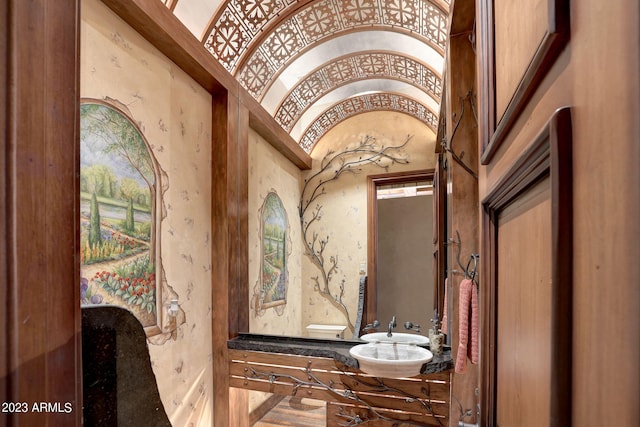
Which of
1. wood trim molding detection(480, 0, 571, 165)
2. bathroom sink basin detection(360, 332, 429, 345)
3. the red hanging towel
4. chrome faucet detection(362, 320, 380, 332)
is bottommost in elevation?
bathroom sink basin detection(360, 332, 429, 345)

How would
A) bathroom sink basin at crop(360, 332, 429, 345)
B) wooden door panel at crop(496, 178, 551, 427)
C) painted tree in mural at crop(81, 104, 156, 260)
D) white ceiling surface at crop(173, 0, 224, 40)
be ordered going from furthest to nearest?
bathroom sink basin at crop(360, 332, 429, 345) → white ceiling surface at crop(173, 0, 224, 40) → painted tree in mural at crop(81, 104, 156, 260) → wooden door panel at crop(496, 178, 551, 427)

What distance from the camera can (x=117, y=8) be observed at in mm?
1461

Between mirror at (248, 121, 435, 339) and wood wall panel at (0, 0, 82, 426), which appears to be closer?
wood wall panel at (0, 0, 82, 426)

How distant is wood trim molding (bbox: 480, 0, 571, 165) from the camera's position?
0.34m

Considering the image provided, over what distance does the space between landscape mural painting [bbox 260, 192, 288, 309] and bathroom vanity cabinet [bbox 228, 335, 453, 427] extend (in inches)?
11.8

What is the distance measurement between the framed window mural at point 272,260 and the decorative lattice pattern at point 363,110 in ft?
1.85

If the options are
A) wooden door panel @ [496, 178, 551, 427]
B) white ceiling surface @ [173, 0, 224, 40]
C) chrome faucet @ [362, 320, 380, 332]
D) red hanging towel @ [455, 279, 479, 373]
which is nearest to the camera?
wooden door panel @ [496, 178, 551, 427]

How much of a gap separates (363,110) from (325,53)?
18.3 inches

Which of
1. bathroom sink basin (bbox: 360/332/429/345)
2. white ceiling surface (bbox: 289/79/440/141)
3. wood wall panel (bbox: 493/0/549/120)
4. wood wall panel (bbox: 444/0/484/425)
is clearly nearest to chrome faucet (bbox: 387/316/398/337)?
bathroom sink basin (bbox: 360/332/429/345)

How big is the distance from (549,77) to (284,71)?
7.51 ft

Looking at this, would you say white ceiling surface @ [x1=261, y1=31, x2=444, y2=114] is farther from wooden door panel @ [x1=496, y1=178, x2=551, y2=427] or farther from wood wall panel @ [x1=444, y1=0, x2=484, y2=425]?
wooden door panel @ [x1=496, y1=178, x2=551, y2=427]

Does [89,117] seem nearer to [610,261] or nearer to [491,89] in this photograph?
[491,89]

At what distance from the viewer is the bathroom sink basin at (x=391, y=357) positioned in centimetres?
167

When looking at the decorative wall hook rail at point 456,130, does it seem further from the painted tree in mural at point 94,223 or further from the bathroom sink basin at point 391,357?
the painted tree in mural at point 94,223
